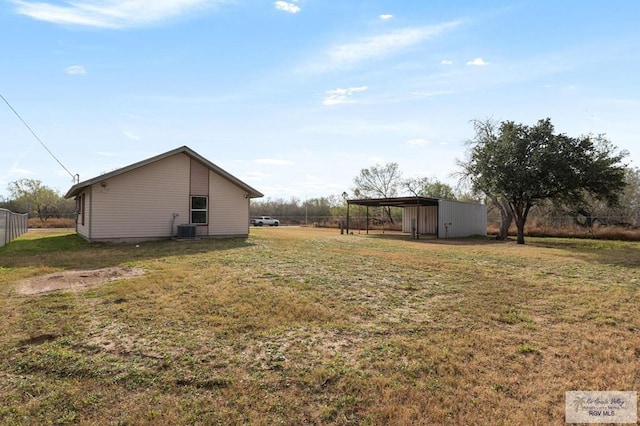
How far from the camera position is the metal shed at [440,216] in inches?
841

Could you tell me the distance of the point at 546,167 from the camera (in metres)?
A: 16.0

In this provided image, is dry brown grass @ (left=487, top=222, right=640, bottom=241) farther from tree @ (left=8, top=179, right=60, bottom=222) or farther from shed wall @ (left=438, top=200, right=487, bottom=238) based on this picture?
tree @ (left=8, top=179, right=60, bottom=222)

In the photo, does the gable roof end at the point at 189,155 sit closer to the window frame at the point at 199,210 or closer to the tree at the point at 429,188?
the window frame at the point at 199,210

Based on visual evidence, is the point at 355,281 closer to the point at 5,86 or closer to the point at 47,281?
the point at 47,281

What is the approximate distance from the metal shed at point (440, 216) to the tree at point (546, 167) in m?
4.05

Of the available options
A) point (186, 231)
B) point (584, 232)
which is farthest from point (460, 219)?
point (186, 231)

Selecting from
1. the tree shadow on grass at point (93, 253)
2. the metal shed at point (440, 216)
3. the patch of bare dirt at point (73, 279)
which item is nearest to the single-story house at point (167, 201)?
the tree shadow on grass at point (93, 253)

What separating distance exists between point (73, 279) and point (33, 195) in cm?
3939

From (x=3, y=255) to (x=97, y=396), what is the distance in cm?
1026

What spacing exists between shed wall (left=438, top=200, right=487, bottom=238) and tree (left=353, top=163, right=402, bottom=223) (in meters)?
15.1

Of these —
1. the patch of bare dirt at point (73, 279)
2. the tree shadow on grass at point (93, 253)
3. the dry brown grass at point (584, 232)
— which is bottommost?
the patch of bare dirt at point (73, 279)

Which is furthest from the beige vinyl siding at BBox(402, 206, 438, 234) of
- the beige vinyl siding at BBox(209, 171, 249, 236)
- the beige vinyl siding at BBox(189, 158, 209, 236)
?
the beige vinyl siding at BBox(189, 158, 209, 236)

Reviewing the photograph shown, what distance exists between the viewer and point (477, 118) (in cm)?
2373

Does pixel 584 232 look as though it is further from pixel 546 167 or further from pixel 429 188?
pixel 429 188
